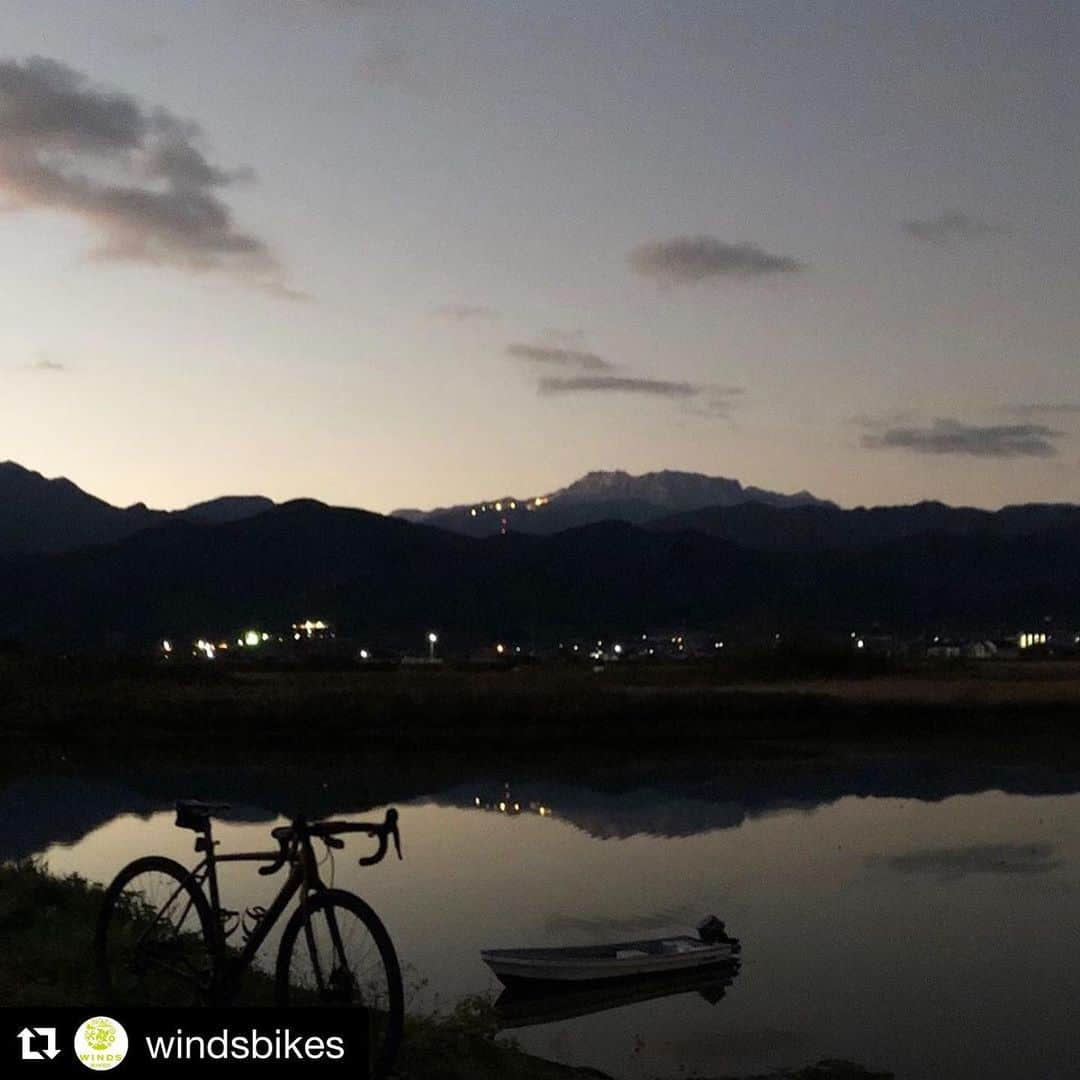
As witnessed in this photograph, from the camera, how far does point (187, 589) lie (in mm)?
148625

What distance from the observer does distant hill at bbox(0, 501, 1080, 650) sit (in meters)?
142

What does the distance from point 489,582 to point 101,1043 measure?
5954 inches

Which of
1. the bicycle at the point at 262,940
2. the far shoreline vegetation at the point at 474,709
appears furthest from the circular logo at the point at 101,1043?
the far shoreline vegetation at the point at 474,709

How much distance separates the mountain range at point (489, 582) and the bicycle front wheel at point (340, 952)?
117 meters

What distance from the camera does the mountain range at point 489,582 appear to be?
142125 millimetres

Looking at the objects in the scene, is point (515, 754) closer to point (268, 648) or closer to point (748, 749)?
point (748, 749)

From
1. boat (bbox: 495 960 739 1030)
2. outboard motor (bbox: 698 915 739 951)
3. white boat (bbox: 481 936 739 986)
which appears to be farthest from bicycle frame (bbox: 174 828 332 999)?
outboard motor (bbox: 698 915 739 951)

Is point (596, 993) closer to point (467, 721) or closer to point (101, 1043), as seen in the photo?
point (101, 1043)

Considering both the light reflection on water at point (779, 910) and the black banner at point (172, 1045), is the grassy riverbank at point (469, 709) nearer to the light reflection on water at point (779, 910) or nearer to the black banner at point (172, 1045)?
the light reflection on water at point (779, 910)

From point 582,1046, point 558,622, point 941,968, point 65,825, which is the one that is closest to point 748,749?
point 65,825

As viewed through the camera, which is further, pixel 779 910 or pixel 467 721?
pixel 467 721

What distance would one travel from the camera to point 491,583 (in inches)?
6181

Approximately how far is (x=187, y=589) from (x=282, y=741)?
106m

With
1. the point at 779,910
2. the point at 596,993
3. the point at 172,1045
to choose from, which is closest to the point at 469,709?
the point at 779,910
